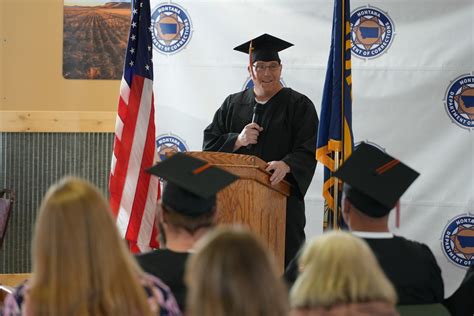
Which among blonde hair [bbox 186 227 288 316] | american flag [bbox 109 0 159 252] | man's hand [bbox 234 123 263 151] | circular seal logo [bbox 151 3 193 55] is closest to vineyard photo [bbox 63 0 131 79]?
circular seal logo [bbox 151 3 193 55]

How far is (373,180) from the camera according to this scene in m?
4.14

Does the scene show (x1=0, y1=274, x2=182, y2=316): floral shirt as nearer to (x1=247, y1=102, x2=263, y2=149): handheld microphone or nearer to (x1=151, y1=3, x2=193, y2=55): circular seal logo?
(x1=247, y1=102, x2=263, y2=149): handheld microphone

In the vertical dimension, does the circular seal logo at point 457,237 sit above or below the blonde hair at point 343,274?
below

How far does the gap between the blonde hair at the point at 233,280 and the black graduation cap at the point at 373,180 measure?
1.60 metres

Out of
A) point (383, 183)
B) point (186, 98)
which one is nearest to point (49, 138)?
point (186, 98)

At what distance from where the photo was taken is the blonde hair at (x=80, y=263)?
2.70m

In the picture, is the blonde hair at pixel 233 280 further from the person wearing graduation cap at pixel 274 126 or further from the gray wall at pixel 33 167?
the gray wall at pixel 33 167

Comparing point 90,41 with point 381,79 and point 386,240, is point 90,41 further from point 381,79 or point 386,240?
point 386,240

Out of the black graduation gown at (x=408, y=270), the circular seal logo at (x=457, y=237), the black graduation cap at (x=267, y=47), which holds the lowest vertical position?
the circular seal logo at (x=457, y=237)

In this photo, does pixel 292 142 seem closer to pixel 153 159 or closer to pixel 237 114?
pixel 237 114

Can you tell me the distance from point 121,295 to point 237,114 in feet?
12.8

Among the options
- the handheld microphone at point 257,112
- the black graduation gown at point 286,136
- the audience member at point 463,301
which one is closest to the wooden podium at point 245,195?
the black graduation gown at point 286,136

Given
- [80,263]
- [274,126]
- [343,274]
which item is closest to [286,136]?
[274,126]

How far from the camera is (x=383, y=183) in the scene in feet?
13.6
